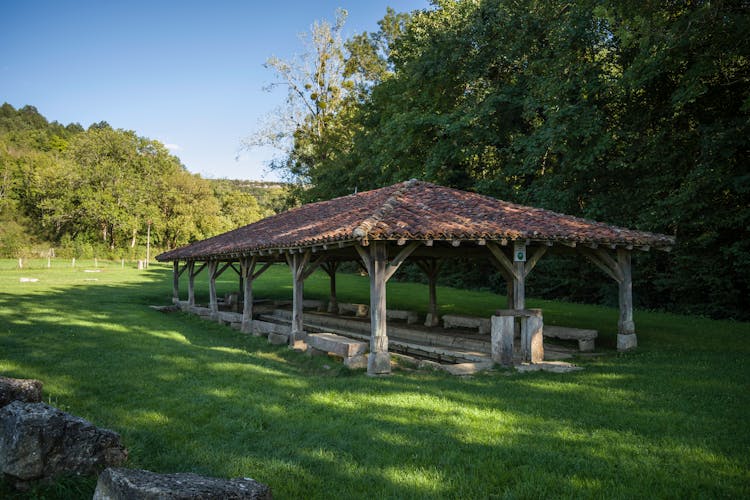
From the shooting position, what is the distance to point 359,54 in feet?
109

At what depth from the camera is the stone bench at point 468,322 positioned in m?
12.5

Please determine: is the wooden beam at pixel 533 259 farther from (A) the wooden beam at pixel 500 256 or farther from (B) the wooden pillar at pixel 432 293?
(B) the wooden pillar at pixel 432 293

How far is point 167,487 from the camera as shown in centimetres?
279

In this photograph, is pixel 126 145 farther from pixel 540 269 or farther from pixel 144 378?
pixel 144 378

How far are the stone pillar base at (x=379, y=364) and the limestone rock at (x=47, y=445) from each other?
16.9 feet

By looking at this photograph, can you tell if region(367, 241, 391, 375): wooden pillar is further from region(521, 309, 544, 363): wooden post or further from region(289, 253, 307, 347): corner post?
region(289, 253, 307, 347): corner post

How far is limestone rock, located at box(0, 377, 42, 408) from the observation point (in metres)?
4.43

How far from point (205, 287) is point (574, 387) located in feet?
75.3

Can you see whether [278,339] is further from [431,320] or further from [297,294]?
[431,320]

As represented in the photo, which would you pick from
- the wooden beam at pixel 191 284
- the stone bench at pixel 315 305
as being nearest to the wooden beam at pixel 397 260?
the stone bench at pixel 315 305

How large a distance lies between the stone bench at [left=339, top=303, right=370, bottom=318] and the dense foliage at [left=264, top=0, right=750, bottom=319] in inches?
271

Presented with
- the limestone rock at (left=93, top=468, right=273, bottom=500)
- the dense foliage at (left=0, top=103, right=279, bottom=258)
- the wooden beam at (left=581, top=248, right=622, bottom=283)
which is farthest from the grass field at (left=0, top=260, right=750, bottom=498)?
the dense foliage at (left=0, top=103, right=279, bottom=258)

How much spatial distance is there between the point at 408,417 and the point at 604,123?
13.5m

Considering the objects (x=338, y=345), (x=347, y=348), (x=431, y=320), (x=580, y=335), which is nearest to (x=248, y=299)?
(x=431, y=320)
